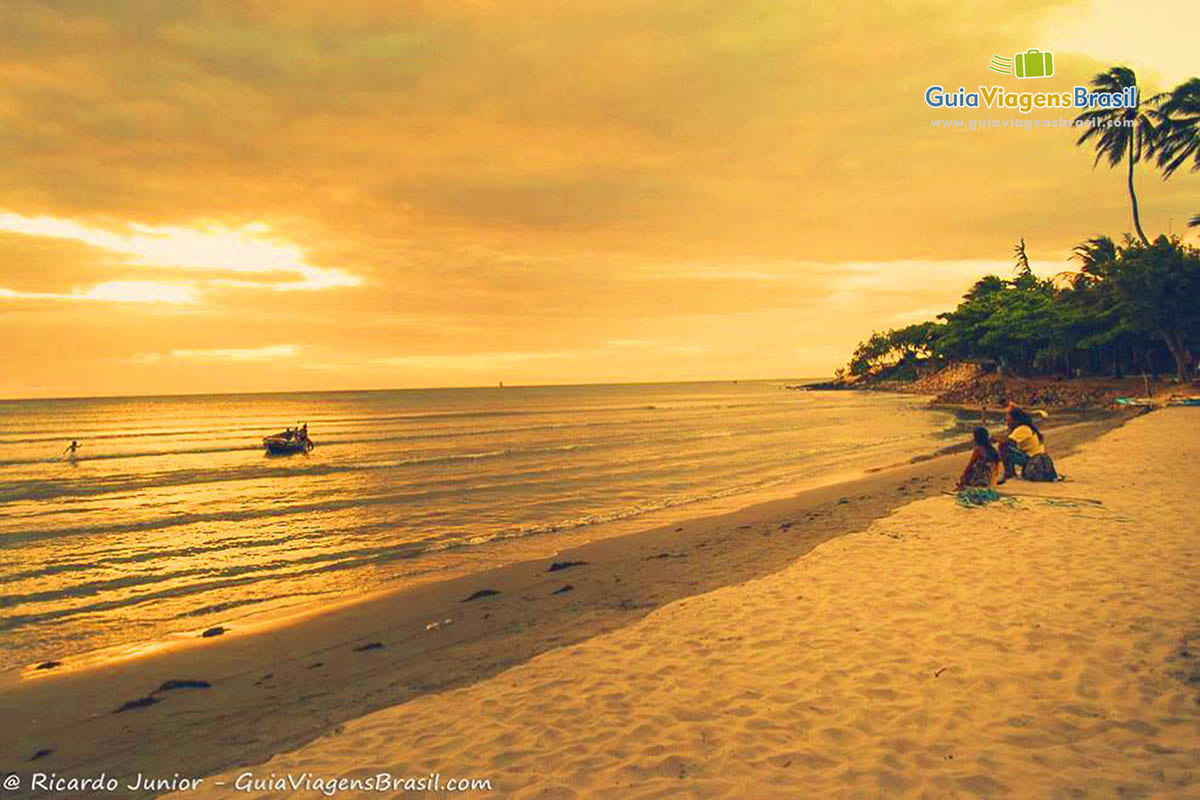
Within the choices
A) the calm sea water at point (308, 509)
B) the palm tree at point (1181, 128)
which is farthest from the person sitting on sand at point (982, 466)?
the palm tree at point (1181, 128)

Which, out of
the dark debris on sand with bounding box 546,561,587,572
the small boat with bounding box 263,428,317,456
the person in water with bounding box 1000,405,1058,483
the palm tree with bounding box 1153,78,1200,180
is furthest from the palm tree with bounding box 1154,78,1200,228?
the small boat with bounding box 263,428,317,456

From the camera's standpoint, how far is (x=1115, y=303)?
58.7 meters

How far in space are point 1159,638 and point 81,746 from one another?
12049 mm

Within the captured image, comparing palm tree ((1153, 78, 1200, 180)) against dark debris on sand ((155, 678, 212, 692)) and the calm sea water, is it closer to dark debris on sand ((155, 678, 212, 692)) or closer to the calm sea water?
the calm sea water

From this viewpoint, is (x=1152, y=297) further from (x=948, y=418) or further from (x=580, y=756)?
(x=580, y=756)

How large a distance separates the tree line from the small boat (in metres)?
65.6

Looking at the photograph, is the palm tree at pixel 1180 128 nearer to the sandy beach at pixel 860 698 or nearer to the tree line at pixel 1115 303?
the tree line at pixel 1115 303

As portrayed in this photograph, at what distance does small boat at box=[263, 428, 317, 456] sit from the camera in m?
44.9

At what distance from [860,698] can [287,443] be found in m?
47.0

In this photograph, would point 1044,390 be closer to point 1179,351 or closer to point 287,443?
point 1179,351

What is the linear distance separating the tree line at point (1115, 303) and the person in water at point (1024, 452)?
40.7m

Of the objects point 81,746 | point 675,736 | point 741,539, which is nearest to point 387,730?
point 675,736

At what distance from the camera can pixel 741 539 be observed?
1525cm

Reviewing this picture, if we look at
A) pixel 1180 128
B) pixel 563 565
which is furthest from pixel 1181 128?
pixel 563 565
